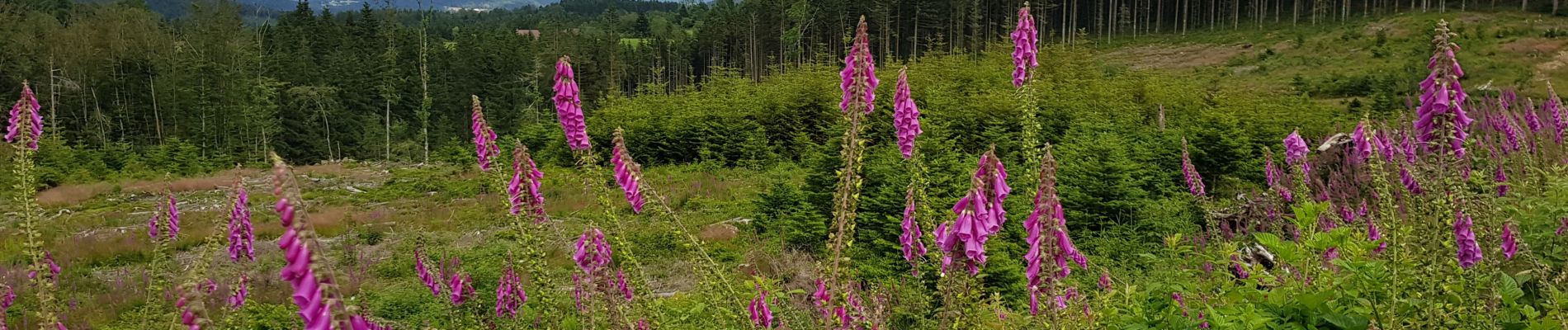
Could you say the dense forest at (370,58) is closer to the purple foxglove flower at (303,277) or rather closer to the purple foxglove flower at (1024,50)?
the purple foxglove flower at (1024,50)

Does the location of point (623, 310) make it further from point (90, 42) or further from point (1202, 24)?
point (1202, 24)

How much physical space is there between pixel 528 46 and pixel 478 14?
402ft

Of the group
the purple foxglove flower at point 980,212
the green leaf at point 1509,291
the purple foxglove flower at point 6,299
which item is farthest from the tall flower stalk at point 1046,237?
the purple foxglove flower at point 6,299

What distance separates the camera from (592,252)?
11.5 feet

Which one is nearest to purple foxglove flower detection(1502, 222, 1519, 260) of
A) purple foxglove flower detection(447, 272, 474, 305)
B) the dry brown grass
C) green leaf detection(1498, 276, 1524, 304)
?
green leaf detection(1498, 276, 1524, 304)

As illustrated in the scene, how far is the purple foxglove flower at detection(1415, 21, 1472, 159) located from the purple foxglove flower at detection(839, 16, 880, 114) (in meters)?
1.84

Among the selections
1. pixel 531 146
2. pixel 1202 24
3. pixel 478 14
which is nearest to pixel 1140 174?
pixel 531 146

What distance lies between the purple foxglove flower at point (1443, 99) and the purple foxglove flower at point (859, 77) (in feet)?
6.03

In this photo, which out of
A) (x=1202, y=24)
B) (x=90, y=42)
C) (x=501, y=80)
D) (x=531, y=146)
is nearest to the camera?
(x=531, y=146)

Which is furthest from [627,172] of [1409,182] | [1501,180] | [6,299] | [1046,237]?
[1501,180]

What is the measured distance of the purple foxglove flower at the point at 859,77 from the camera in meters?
2.72

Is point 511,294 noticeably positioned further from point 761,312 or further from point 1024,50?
point 1024,50

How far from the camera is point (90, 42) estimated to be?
164 feet

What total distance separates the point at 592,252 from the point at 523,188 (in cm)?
43
